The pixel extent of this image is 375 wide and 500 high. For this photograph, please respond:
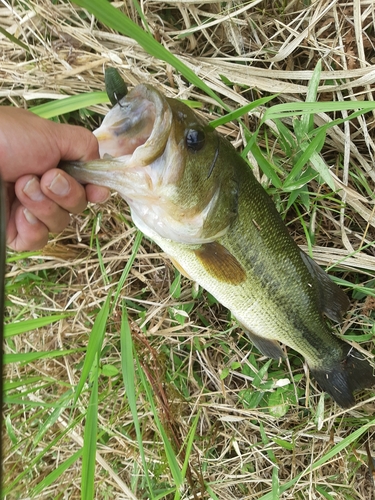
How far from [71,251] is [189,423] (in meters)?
1.33

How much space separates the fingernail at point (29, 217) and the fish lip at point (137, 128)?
0.40m

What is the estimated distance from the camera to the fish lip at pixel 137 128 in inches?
57.5

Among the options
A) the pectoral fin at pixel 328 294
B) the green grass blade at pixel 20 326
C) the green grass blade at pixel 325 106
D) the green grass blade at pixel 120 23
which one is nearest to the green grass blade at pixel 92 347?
the green grass blade at pixel 20 326

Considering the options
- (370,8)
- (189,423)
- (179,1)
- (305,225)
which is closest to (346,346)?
(305,225)

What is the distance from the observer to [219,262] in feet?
5.92

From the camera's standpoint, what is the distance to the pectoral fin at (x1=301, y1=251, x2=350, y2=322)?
2.06 meters

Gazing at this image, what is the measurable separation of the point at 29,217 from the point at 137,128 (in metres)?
0.61

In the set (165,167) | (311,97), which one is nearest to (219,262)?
(165,167)

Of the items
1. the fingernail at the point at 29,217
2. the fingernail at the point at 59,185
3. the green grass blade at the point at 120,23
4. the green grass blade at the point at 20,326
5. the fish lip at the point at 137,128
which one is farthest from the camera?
the green grass blade at the point at 20,326

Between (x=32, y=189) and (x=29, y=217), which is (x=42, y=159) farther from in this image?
(x=29, y=217)

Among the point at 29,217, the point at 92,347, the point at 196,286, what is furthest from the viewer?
the point at 196,286

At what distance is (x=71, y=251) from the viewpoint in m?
2.71

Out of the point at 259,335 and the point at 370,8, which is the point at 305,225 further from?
the point at 370,8

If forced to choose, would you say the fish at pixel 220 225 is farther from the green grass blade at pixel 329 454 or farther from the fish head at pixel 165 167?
the green grass blade at pixel 329 454
